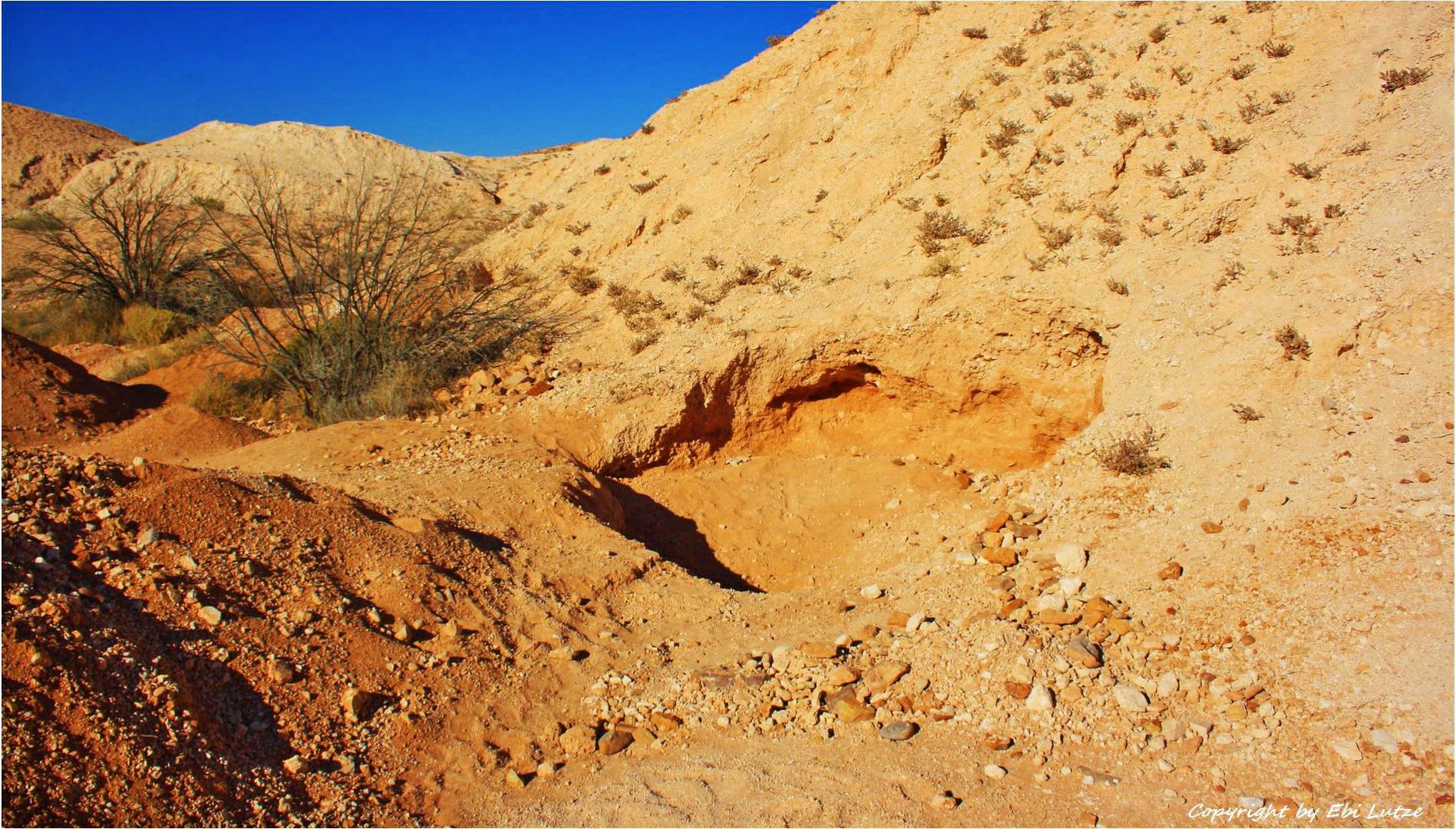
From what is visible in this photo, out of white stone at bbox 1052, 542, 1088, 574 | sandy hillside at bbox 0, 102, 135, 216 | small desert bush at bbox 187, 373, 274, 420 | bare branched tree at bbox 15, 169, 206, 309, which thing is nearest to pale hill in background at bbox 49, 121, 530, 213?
sandy hillside at bbox 0, 102, 135, 216

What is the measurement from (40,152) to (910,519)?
2319 cm

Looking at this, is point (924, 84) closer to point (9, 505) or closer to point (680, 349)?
point (680, 349)

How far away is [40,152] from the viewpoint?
19.8m

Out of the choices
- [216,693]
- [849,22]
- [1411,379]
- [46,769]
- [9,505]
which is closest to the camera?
[46,769]

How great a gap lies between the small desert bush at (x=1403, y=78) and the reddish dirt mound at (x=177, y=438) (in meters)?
10.2

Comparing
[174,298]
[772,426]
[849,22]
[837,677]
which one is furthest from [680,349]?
[174,298]

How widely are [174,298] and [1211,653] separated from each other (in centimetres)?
1488

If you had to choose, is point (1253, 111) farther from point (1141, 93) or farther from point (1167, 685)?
point (1167, 685)

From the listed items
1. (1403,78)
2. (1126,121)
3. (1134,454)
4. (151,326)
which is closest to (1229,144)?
(1126,121)

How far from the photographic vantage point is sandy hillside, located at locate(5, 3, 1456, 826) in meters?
3.13

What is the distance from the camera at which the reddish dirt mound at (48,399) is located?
26.0ft

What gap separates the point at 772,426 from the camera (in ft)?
25.6

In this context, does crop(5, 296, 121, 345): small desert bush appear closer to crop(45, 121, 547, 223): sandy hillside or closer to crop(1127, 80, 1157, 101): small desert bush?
crop(45, 121, 547, 223): sandy hillside

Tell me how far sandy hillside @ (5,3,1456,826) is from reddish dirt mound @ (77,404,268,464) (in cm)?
→ 15
